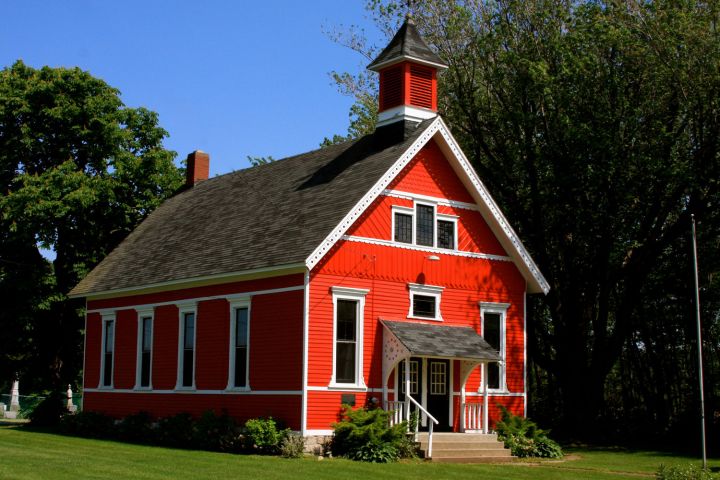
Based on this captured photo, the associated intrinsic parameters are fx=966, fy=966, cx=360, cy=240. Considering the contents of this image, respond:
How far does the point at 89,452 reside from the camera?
Result: 2334cm

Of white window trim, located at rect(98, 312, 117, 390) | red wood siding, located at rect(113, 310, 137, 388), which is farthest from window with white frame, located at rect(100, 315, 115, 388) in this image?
red wood siding, located at rect(113, 310, 137, 388)

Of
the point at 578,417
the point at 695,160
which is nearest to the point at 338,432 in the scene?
the point at 578,417

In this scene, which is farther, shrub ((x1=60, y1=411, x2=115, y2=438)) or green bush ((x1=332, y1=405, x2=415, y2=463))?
shrub ((x1=60, y1=411, x2=115, y2=438))

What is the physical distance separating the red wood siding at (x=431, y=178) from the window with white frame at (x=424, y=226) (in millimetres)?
512

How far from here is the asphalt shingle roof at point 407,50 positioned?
96.3 feet

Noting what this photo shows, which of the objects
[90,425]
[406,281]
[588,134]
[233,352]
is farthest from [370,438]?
[588,134]

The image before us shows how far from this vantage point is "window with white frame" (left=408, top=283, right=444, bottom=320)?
1084 inches

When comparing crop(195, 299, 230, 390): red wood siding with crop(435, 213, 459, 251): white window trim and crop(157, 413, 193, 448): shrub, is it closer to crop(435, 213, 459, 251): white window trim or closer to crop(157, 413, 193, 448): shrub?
crop(157, 413, 193, 448): shrub

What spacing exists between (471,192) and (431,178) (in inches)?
59.5

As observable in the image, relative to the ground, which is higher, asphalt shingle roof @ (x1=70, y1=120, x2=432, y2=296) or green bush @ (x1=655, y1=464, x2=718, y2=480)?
asphalt shingle roof @ (x1=70, y1=120, x2=432, y2=296)

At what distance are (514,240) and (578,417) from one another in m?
9.14

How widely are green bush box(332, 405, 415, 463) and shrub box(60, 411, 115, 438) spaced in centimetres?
1029

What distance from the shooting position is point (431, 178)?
28.3m

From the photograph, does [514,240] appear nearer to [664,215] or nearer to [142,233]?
[664,215]
